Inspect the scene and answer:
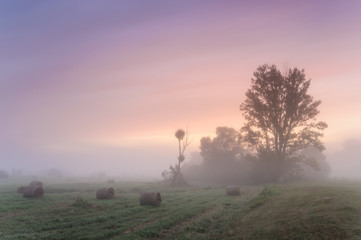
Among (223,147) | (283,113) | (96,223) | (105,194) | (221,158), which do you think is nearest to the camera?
(96,223)

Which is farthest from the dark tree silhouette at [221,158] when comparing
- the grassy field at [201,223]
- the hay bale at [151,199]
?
the grassy field at [201,223]

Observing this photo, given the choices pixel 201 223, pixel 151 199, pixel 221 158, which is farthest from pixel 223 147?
pixel 201 223

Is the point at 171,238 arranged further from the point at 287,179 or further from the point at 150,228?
the point at 287,179

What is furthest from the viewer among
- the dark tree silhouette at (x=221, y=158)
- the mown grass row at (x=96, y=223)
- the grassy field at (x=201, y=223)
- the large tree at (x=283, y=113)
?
the dark tree silhouette at (x=221, y=158)

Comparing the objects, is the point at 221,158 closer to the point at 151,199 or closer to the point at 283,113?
the point at 283,113

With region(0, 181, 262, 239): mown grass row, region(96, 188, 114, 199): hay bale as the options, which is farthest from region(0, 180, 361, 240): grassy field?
region(96, 188, 114, 199): hay bale

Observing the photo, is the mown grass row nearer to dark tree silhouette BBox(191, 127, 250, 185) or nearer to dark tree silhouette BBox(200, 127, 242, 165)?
dark tree silhouette BBox(191, 127, 250, 185)

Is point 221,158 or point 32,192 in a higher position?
point 221,158

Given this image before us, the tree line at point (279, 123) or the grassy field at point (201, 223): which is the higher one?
the tree line at point (279, 123)

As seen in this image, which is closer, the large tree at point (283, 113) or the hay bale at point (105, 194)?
the hay bale at point (105, 194)

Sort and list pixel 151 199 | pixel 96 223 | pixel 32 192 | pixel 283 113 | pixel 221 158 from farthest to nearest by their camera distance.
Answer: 1. pixel 221 158
2. pixel 283 113
3. pixel 32 192
4. pixel 151 199
5. pixel 96 223

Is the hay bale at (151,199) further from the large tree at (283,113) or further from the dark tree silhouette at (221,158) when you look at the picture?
the dark tree silhouette at (221,158)

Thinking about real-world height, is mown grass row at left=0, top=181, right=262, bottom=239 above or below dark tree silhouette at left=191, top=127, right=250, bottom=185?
below

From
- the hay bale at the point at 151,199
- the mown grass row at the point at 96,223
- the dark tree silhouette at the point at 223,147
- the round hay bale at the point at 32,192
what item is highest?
the dark tree silhouette at the point at 223,147
